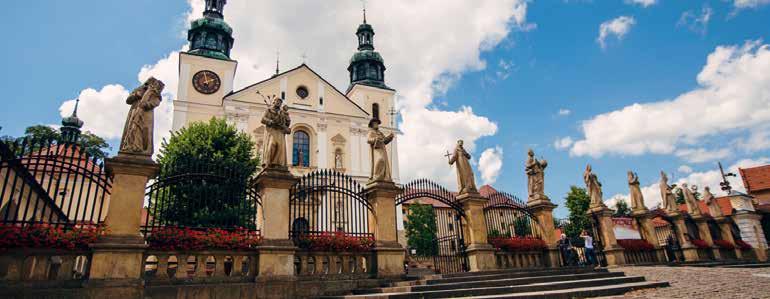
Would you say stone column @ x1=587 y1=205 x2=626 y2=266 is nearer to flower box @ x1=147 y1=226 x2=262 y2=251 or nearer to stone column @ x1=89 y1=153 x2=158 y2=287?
flower box @ x1=147 y1=226 x2=262 y2=251

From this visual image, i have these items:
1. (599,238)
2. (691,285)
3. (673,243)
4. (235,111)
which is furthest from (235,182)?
(235,111)

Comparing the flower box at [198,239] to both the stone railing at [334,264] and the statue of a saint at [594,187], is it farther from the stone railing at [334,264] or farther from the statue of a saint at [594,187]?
the statue of a saint at [594,187]

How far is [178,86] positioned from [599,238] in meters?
28.0

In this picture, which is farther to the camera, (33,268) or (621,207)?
(621,207)

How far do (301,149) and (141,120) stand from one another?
76.0 ft

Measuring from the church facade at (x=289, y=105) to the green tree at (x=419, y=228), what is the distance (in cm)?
358

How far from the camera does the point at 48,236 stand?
22.6 ft

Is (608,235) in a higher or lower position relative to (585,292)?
higher

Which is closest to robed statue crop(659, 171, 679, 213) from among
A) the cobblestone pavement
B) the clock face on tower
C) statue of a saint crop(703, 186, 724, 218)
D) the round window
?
statue of a saint crop(703, 186, 724, 218)

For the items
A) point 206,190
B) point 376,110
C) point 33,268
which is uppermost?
point 376,110

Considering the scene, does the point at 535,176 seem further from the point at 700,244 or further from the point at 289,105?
the point at 289,105

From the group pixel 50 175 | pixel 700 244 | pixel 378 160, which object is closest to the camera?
pixel 50 175

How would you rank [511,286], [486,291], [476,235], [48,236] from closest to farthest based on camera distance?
[48,236], [486,291], [511,286], [476,235]

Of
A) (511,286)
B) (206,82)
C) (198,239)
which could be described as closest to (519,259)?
(511,286)
